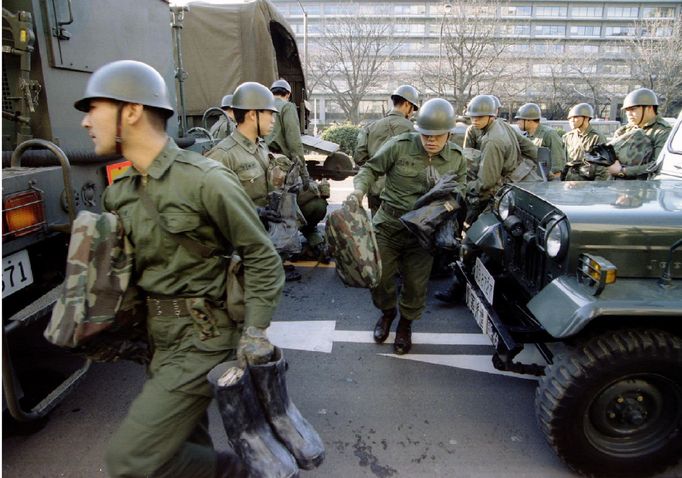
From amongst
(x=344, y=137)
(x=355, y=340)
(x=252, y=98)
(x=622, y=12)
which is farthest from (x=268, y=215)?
(x=622, y=12)

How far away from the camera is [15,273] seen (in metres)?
2.48

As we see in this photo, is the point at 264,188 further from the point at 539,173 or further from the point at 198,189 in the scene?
the point at 539,173

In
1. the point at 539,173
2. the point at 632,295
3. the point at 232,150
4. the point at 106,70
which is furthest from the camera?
the point at 539,173

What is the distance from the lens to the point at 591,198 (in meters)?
3.01

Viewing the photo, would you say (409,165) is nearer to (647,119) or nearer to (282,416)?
(282,416)

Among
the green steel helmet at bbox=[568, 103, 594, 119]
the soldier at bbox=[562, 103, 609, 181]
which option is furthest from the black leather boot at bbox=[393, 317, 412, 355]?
the green steel helmet at bbox=[568, 103, 594, 119]

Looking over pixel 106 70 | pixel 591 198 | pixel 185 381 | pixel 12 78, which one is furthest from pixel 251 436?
pixel 12 78

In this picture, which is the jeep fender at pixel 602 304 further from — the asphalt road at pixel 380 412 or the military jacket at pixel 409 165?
the military jacket at pixel 409 165

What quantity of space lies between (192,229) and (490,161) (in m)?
3.42

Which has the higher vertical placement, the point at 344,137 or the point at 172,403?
the point at 344,137

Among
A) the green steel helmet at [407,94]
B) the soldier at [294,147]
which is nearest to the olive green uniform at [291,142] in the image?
the soldier at [294,147]

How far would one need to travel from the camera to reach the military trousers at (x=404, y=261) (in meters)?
3.77

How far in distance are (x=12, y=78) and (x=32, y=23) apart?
0.34 meters

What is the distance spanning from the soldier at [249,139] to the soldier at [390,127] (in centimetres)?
172
